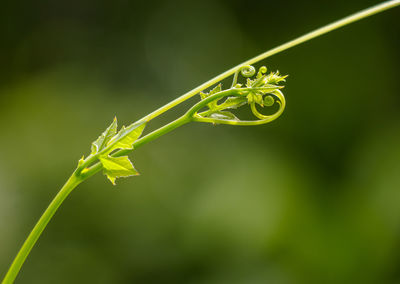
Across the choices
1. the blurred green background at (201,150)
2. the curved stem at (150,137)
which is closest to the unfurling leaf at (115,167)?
the curved stem at (150,137)

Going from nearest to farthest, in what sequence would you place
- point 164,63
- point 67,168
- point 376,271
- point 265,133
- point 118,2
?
1. point 376,271
2. point 67,168
3. point 265,133
4. point 164,63
5. point 118,2

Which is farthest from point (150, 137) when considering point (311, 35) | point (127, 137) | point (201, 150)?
point (201, 150)

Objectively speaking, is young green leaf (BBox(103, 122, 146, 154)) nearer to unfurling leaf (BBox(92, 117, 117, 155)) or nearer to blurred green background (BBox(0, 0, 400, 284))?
unfurling leaf (BBox(92, 117, 117, 155))

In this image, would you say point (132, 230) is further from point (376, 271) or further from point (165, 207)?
point (376, 271)

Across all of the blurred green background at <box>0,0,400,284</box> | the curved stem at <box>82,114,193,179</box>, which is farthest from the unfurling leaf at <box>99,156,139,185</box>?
the blurred green background at <box>0,0,400,284</box>

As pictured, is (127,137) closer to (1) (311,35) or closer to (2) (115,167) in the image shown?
(2) (115,167)

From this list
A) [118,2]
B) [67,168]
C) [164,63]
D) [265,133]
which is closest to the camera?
[67,168]

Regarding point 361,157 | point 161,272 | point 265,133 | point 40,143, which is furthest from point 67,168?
point 361,157
